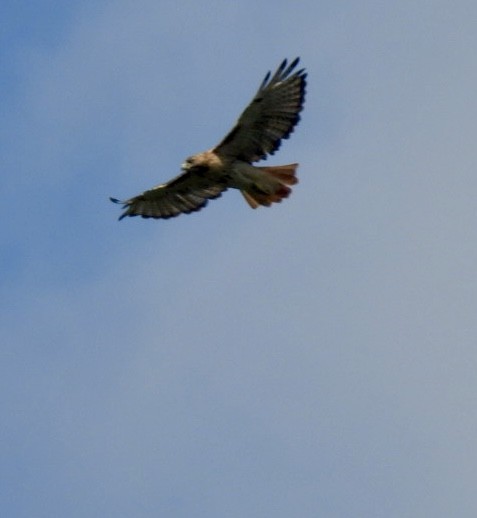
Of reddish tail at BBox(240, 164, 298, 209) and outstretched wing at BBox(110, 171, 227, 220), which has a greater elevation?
outstretched wing at BBox(110, 171, 227, 220)

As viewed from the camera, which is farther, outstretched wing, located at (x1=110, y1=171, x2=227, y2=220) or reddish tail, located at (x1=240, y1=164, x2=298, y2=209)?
outstretched wing, located at (x1=110, y1=171, x2=227, y2=220)

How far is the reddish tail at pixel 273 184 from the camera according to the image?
27797mm

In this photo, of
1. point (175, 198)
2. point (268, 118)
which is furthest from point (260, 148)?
point (175, 198)

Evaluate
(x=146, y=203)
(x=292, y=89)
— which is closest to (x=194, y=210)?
(x=146, y=203)

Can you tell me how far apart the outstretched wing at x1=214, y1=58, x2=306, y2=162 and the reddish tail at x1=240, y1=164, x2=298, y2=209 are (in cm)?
40

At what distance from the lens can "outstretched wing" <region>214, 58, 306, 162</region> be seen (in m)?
27.9

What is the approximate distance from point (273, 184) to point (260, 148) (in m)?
0.64

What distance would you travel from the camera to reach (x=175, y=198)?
29.7 m

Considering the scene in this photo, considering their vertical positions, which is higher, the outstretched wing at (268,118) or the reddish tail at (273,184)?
the outstretched wing at (268,118)

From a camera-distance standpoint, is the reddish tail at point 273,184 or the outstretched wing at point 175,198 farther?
the outstretched wing at point 175,198

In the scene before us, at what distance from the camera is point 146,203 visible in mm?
29719

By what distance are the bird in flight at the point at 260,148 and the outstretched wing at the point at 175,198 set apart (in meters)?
0.16

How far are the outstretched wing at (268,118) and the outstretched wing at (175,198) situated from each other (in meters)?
0.93

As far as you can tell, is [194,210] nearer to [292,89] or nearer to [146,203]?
[146,203]
